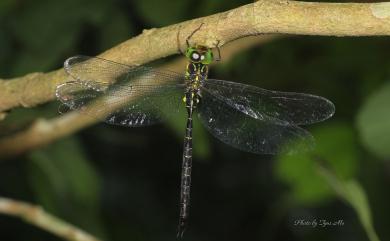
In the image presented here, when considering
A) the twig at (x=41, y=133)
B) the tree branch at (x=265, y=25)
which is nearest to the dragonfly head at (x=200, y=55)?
the tree branch at (x=265, y=25)

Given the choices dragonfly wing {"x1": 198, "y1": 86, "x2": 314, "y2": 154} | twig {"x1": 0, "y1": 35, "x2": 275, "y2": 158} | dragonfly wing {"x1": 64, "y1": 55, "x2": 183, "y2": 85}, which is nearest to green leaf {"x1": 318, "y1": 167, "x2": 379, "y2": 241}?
dragonfly wing {"x1": 198, "y1": 86, "x2": 314, "y2": 154}

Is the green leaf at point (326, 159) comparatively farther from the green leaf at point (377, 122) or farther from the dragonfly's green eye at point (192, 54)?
the dragonfly's green eye at point (192, 54)

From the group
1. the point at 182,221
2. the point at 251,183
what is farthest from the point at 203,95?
the point at 251,183

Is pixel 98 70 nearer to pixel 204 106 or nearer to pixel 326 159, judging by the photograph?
pixel 204 106


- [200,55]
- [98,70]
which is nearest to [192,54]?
[200,55]

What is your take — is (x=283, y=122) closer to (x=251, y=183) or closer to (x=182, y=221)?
(x=182, y=221)
